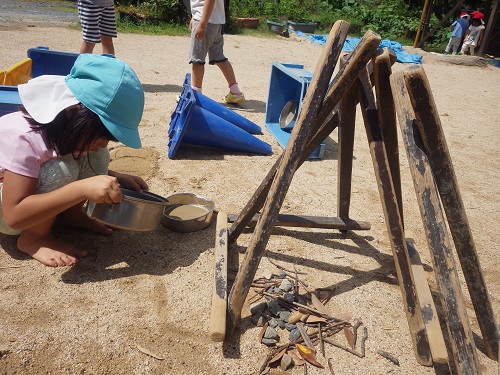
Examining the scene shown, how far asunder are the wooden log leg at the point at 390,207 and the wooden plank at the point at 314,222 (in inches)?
27.6

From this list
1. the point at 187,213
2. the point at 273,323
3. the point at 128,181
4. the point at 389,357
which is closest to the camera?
the point at 389,357

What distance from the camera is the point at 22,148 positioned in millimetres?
1958

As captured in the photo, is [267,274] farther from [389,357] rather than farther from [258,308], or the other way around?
[389,357]

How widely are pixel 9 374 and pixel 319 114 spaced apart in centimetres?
169

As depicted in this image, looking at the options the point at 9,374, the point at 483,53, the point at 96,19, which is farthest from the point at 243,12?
the point at 9,374

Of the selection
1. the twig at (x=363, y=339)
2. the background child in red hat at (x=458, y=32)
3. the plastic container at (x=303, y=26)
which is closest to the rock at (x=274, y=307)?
the twig at (x=363, y=339)

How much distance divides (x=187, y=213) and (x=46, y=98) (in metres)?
1.17

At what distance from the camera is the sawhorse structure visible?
1642mm

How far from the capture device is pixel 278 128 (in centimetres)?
471

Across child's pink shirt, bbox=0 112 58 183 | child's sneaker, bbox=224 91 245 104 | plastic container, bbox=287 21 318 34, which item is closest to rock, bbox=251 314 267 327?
child's pink shirt, bbox=0 112 58 183

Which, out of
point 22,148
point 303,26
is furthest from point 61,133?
point 303,26

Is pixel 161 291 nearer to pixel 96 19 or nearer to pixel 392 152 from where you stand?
pixel 392 152

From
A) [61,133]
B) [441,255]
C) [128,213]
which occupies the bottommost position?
[128,213]

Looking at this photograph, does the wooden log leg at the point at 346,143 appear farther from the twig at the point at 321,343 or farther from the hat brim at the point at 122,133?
the hat brim at the point at 122,133
